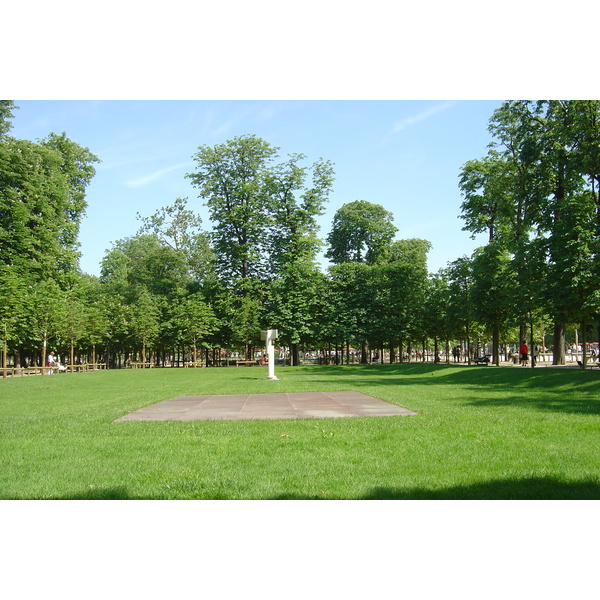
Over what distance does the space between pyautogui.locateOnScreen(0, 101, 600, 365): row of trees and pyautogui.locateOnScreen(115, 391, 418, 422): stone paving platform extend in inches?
475

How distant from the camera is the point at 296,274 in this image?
151 feet

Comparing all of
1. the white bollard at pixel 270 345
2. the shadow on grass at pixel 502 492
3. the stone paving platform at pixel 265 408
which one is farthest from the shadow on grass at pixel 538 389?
the white bollard at pixel 270 345

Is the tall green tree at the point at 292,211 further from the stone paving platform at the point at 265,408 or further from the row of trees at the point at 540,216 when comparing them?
the stone paving platform at the point at 265,408

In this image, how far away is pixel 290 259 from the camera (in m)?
47.2

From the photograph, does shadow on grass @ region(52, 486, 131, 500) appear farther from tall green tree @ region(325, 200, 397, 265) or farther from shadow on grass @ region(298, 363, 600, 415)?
tall green tree @ region(325, 200, 397, 265)

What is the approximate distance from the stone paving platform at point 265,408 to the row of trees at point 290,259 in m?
12.1

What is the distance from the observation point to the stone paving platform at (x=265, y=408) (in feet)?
35.8

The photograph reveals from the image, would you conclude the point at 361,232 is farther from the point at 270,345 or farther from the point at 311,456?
the point at 311,456

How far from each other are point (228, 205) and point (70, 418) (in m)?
Result: 39.5

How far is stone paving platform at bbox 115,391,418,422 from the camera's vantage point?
35.8ft

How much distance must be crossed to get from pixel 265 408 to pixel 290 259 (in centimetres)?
3527

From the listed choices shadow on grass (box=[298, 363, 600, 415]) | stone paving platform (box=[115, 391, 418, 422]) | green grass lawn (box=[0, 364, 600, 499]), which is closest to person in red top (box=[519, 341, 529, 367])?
shadow on grass (box=[298, 363, 600, 415])

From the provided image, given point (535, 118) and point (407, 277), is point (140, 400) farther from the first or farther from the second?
point (407, 277)

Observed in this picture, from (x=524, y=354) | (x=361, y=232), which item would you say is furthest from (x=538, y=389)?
(x=361, y=232)
